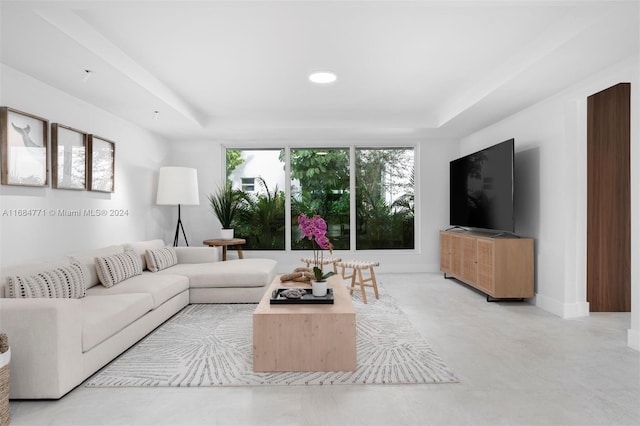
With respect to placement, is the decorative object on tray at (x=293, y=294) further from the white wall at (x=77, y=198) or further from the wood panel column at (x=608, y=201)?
the wood panel column at (x=608, y=201)

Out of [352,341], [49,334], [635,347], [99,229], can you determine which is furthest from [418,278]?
[49,334]

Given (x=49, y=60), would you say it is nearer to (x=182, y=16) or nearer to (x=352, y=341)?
(x=182, y=16)

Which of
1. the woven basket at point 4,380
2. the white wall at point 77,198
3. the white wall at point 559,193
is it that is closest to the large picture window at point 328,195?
the white wall at point 77,198

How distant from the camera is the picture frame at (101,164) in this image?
13.7ft

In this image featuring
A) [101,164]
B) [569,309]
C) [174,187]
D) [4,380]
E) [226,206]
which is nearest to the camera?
[4,380]

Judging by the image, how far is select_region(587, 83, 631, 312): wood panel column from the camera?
13.4 ft

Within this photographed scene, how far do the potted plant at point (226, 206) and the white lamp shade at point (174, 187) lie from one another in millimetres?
676

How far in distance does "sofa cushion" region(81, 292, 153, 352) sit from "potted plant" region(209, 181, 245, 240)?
284cm

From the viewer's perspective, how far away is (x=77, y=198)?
398 centimetres

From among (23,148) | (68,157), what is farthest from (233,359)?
(68,157)

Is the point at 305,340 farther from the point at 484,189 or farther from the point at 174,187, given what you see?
the point at 174,187

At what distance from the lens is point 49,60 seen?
298 centimetres

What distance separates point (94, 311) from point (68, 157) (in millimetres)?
1881

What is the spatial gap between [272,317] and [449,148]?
518 centimetres
